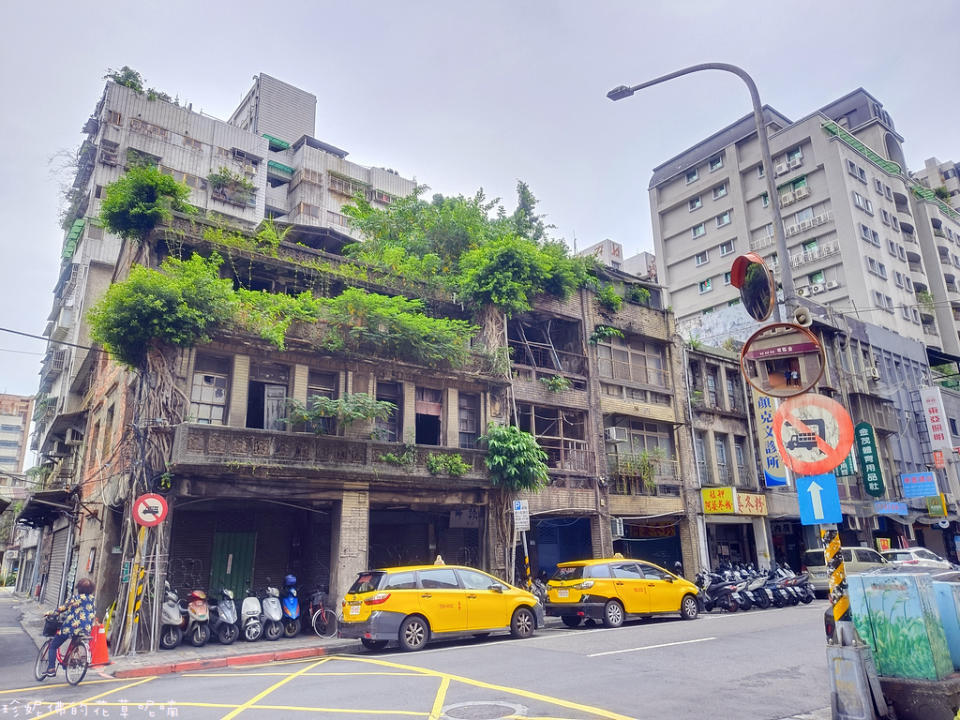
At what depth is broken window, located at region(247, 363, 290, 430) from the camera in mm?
17203

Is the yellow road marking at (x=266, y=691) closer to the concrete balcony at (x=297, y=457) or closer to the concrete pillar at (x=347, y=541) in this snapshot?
the concrete pillar at (x=347, y=541)

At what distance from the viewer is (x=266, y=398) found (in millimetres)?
17328

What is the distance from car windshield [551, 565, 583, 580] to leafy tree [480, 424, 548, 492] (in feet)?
11.4

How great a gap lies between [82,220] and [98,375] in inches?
519

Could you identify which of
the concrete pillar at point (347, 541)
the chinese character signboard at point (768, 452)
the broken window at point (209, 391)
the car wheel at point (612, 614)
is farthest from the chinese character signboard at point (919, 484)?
the broken window at point (209, 391)

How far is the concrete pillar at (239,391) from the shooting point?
16469 mm

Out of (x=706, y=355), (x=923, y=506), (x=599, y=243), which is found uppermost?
(x=599, y=243)

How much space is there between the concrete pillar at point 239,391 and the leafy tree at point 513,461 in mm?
6910

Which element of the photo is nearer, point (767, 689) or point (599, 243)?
point (767, 689)

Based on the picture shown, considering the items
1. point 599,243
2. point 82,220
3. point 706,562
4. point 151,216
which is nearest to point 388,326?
point 151,216

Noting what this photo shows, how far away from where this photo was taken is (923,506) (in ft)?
115

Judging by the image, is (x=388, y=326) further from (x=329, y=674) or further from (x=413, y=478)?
(x=329, y=674)

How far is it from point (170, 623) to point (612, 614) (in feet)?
32.0

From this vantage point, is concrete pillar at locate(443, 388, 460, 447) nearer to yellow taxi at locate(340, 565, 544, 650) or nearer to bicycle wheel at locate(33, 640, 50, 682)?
yellow taxi at locate(340, 565, 544, 650)
